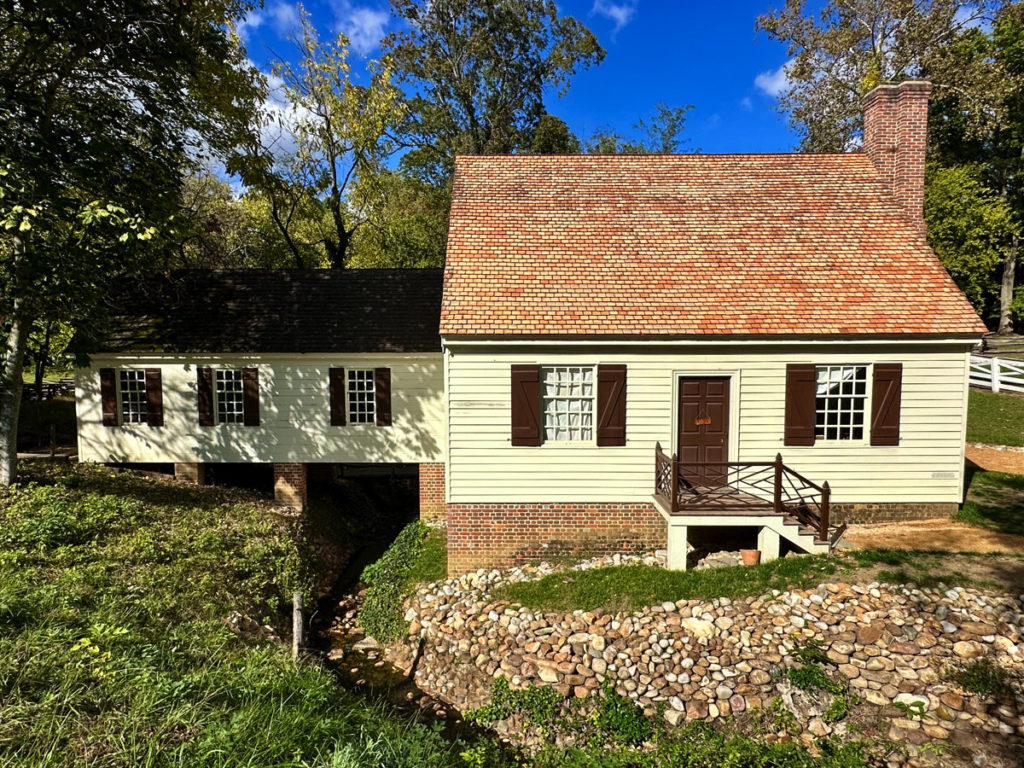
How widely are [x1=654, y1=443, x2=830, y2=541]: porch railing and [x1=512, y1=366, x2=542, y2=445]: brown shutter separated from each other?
98.3 inches

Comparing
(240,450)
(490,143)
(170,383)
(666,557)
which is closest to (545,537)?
(666,557)

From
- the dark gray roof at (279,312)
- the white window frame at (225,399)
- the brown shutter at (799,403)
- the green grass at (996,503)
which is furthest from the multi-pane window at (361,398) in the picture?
the green grass at (996,503)

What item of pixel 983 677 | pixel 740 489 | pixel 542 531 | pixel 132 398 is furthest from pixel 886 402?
pixel 132 398

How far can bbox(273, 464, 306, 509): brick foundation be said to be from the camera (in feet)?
45.6

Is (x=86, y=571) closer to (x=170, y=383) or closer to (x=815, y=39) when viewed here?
(x=170, y=383)

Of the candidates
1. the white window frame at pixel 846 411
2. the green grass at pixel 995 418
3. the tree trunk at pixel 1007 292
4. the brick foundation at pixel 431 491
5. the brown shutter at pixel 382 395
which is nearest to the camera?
the white window frame at pixel 846 411

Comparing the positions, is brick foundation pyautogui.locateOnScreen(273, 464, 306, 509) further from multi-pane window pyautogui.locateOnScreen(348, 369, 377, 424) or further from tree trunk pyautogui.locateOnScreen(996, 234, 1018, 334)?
tree trunk pyautogui.locateOnScreen(996, 234, 1018, 334)

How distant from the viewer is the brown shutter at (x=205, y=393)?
13766 millimetres

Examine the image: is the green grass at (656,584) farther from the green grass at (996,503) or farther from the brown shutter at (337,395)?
the brown shutter at (337,395)

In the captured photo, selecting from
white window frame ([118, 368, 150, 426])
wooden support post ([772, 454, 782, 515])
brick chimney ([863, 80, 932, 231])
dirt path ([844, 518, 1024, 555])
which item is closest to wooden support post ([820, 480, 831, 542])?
wooden support post ([772, 454, 782, 515])

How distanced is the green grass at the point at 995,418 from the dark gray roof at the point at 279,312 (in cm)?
1647

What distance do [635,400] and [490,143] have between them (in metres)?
21.5

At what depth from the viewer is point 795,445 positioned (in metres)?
10.1

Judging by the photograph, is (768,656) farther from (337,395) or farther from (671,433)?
(337,395)
